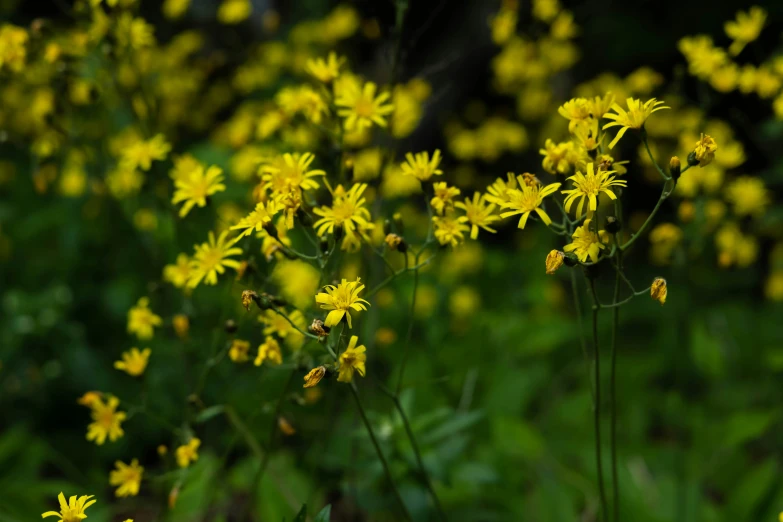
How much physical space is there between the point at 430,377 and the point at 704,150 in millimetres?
2449

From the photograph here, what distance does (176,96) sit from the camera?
641 centimetres

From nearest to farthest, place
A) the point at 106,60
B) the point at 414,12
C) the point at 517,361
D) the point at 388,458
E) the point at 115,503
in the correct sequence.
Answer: the point at 388,458 → the point at 106,60 → the point at 115,503 → the point at 517,361 → the point at 414,12

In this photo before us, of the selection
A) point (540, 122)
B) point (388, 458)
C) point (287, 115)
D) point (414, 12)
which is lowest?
point (388, 458)

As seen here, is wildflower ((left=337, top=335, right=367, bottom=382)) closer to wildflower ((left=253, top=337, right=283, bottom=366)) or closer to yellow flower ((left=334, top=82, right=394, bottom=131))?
wildflower ((left=253, top=337, right=283, bottom=366))

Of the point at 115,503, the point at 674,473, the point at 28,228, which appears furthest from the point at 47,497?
the point at 674,473

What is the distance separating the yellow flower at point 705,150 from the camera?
2205 millimetres

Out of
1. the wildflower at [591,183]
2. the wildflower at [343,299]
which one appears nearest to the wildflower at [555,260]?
the wildflower at [591,183]

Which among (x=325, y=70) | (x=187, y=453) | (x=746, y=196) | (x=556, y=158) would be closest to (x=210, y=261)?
(x=187, y=453)

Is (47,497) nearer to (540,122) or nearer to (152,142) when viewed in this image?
(152,142)

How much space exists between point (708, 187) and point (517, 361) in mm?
1743

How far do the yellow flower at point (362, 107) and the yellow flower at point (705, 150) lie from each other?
3.94ft

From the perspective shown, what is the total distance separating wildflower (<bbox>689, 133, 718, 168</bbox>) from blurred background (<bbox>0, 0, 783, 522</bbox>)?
4.52 feet

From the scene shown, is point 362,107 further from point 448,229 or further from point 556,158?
point 556,158

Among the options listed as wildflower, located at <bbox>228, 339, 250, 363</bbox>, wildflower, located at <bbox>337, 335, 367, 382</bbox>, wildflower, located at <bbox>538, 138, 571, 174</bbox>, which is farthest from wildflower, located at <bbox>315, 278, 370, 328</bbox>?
wildflower, located at <bbox>538, 138, 571, 174</bbox>
